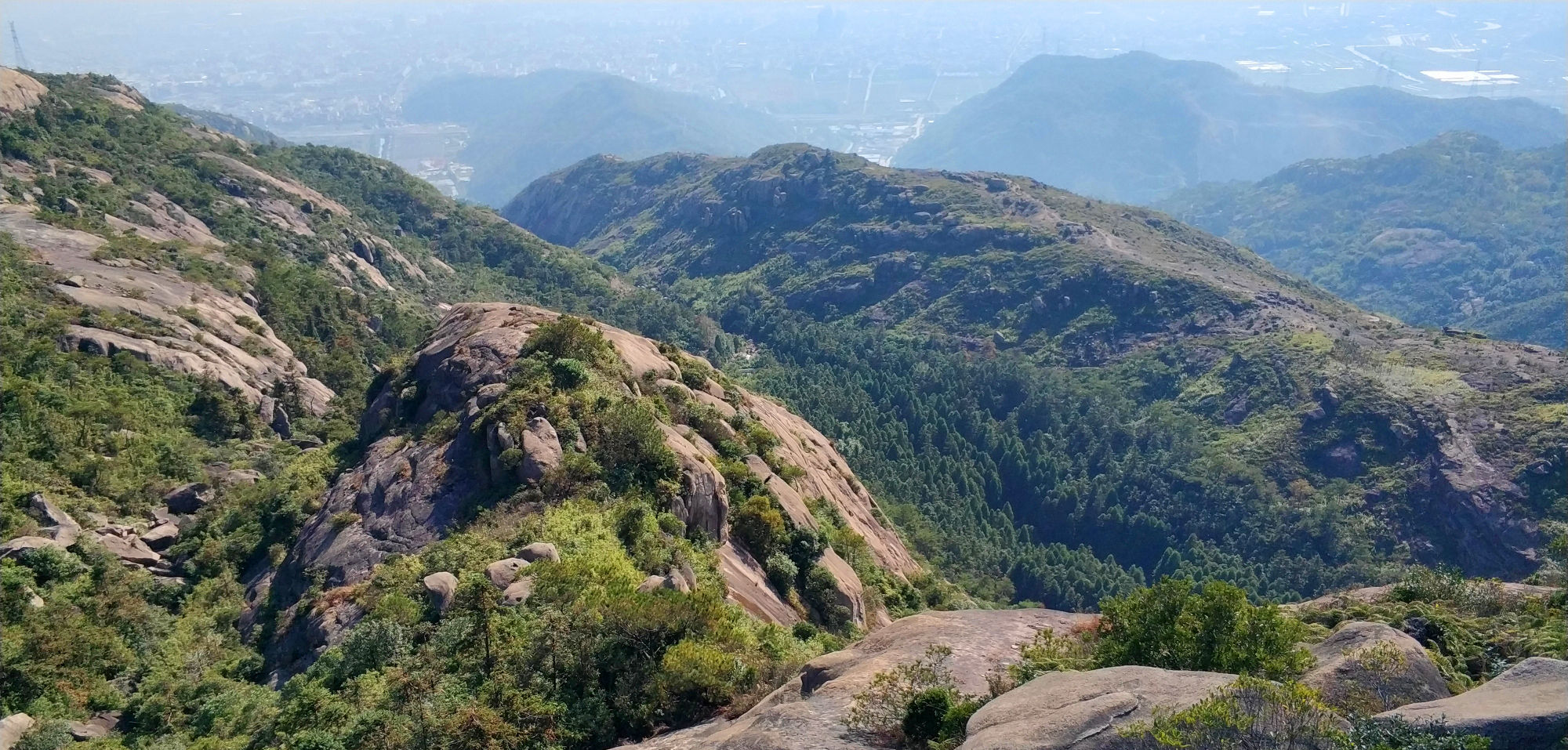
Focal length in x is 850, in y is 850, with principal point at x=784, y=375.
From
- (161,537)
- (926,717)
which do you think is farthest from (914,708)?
(161,537)

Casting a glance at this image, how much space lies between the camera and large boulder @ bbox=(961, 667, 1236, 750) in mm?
12734

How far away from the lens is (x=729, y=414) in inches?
1729

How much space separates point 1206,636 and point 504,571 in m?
17.9

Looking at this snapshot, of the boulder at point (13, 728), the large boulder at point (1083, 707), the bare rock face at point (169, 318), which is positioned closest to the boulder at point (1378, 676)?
the large boulder at point (1083, 707)

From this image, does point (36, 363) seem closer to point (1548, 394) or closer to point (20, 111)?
point (20, 111)

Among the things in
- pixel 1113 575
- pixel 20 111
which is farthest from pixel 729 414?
pixel 20 111

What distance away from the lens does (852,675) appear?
18.7 metres

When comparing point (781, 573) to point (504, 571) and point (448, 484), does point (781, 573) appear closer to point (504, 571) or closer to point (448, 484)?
point (504, 571)

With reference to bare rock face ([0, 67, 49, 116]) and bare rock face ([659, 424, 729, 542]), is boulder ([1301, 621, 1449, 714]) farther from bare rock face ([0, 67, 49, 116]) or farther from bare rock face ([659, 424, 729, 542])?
bare rock face ([0, 67, 49, 116])

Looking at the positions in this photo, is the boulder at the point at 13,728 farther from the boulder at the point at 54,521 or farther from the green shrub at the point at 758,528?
the green shrub at the point at 758,528

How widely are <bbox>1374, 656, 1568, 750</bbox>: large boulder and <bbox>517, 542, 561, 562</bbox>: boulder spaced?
66.6 ft

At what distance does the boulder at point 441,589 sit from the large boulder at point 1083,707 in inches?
611

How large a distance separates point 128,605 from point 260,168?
331ft

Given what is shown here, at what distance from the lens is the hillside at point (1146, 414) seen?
94.8m
